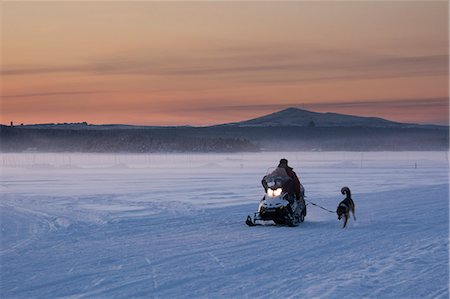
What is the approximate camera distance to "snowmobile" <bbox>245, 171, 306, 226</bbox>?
1462 centimetres

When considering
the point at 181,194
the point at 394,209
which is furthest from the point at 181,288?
the point at 181,194

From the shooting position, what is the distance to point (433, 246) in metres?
11.8

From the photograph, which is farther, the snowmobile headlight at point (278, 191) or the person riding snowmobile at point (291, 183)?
the person riding snowmobile at point (291, 183)

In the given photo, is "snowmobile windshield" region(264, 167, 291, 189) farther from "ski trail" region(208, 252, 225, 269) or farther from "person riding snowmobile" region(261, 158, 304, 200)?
"ski trail" region(208, 252, 225, 269)

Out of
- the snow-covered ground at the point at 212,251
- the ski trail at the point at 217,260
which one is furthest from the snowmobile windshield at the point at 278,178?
the ski trail at the point at 217,260

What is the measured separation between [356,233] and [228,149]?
377ft

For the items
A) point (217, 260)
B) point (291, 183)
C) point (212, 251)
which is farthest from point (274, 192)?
point (217, 260)

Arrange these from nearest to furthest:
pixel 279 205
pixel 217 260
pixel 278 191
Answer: pixel 217 260 → pixel 279 205 → pixel 278 191

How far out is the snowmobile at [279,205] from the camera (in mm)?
14617

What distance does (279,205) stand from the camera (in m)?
14.8

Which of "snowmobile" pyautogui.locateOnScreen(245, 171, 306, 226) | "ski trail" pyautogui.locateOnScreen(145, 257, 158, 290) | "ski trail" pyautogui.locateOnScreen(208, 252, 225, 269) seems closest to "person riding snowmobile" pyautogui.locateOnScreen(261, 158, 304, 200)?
"snowmobile" pyautogui.locateOnScreen(245, 171, 306, 226)

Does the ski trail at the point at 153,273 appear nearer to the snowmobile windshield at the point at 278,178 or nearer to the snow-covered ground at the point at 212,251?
the snow-covered ground at the point at 212,251

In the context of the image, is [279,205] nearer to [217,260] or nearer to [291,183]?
[291,183]

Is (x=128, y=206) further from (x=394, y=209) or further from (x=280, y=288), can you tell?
(x=280, y=288)
